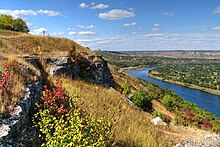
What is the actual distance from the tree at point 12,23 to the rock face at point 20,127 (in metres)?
35.6

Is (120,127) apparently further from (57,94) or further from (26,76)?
(26,76)

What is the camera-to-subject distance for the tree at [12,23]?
39969 millimetres

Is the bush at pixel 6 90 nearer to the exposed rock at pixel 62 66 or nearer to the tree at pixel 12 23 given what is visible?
the exposed rock at pixel 62 66

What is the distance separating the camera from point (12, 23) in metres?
42.3

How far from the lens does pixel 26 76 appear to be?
24.5 ft

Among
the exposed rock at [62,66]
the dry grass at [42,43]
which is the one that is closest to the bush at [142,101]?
the dry grass at [42,43]

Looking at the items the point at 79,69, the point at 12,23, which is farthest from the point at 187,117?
the point at 12,23

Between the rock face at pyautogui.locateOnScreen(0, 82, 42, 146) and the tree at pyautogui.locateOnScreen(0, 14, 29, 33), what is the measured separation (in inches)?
1400

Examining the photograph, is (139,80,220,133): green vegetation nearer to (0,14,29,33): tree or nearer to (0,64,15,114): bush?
(0,64,15,114): bush

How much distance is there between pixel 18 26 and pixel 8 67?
4101 centimetres

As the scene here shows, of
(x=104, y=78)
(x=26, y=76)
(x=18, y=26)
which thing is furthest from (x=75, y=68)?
(x=18, y=26)

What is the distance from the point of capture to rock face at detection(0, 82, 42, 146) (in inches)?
187

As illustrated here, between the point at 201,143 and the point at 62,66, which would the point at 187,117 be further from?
the point at 201,143

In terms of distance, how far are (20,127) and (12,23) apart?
1613 inches
